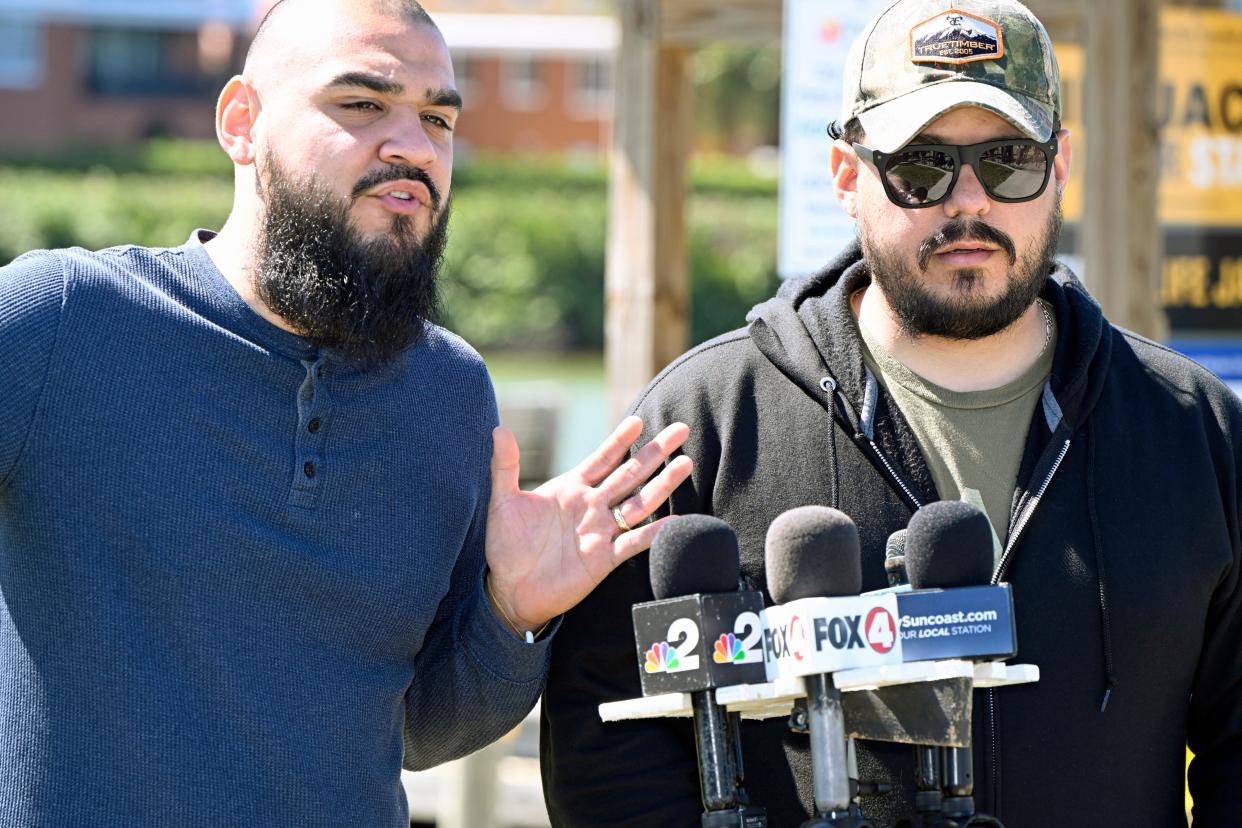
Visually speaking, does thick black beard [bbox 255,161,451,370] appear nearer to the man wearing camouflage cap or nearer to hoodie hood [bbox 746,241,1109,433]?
the man wearing camouflage cap

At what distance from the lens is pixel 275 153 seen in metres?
2.84

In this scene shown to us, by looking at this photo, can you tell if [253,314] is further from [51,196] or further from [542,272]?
[51,196]

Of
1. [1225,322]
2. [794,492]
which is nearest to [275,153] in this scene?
[794,492]

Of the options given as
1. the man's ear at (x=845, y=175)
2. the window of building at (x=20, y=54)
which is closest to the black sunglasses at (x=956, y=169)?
the man's ear at (x=845, y=175)

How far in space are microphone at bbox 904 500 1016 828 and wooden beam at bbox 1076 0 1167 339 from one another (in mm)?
3141

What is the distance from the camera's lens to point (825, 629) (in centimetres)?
209

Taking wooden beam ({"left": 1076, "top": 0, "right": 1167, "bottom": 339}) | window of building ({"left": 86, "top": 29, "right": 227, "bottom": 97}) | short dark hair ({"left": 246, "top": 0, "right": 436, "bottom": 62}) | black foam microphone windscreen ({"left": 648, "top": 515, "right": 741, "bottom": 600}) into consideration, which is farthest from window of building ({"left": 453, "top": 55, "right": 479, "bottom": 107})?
black foam microphone windscreen ({"left": 648, "top": 515, "right": 741, "bottom": 600})

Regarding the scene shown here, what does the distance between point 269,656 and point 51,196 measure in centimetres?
3368

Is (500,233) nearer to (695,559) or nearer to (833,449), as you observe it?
(833,449)

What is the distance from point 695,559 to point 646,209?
3346 millimetres

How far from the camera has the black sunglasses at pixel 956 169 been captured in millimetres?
2812

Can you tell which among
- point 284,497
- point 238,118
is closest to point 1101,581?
point 284,497

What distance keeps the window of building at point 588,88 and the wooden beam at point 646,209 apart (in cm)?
5455

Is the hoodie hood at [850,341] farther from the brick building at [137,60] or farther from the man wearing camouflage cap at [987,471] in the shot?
the brick building at [137,60]
